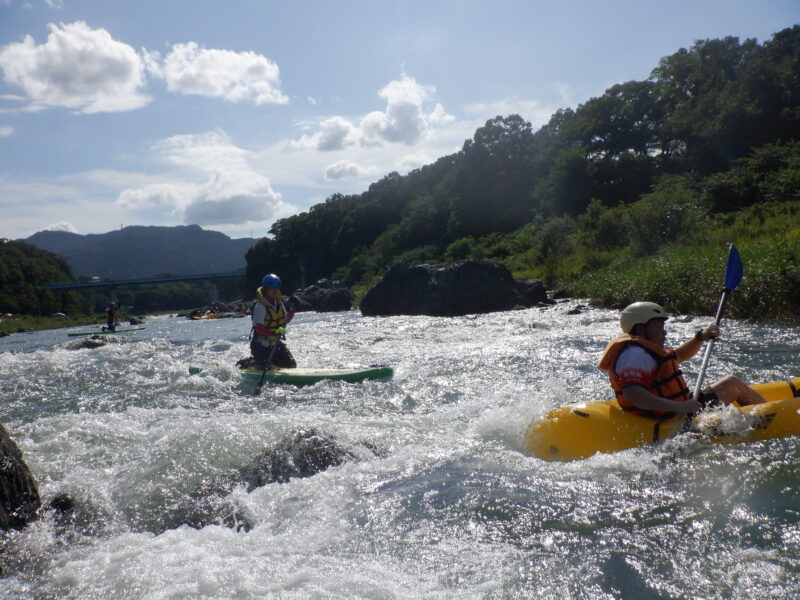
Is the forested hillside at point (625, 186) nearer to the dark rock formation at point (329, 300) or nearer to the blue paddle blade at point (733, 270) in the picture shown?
the blue paddle blade at point (733, 270)

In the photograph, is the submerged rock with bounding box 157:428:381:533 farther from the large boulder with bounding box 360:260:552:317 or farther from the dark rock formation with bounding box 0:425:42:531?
the large boulder with bounding box 360:260:552:317

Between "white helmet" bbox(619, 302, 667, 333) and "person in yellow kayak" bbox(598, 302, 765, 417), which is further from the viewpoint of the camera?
"white helmet" bbox(619, 302, 667, 333)

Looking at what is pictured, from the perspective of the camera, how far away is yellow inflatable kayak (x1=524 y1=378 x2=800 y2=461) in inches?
177

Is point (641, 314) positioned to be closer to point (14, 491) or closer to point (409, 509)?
point (409, 509)

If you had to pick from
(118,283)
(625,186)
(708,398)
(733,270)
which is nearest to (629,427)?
(708,398)

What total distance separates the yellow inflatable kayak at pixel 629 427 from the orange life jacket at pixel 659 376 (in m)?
0.08

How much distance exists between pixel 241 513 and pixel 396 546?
120 cm

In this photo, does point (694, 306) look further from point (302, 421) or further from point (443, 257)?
point (443, 257)

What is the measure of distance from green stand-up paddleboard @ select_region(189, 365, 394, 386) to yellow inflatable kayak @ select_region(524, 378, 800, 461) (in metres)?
4.21

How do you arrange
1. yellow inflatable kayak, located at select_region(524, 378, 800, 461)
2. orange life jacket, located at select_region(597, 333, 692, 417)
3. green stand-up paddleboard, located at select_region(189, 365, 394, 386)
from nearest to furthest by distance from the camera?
yellow inflatable kayak, located at select_region(524, 378, 800, 461) → orange life jacket, located at select_region(597, 333, 692, 417) → green stand-up paddleboard, located at select_region(189, 365, 394, 386)

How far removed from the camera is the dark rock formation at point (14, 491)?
370cm

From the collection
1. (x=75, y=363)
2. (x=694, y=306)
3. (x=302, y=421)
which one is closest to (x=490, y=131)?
(x=694, y=306)

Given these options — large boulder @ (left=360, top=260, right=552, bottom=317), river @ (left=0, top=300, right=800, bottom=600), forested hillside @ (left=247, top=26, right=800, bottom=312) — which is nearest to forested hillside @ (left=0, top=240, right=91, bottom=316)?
forested hillside @ (left=247, top=26, right=800, bottom=312)

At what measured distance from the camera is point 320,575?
10.4 feet
